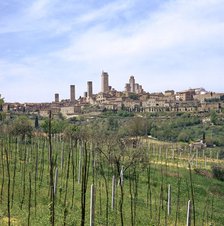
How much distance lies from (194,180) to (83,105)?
97090 mm

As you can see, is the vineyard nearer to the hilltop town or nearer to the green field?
the green field

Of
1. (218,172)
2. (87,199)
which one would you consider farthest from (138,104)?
(87,199)

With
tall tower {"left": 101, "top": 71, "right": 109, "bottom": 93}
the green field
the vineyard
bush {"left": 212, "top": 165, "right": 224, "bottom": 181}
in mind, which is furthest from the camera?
tall tower {"left": 101, "top": 71, "right": 109, "bottom": 93}

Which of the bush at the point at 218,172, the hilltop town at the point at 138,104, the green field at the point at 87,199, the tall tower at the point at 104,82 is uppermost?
the tall tower at the point at 104,82

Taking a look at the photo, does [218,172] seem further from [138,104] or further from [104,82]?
[104,82]

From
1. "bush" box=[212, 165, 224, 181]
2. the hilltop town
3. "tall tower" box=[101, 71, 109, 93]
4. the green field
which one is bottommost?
"bush" box=[212, 165, 224, 181]

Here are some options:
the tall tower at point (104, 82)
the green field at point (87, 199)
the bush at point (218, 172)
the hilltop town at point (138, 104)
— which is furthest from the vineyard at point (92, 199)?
the tall tower at point (104, 82)

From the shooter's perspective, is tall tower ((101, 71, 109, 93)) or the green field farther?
tall tower ((101, 71, 109, 93))

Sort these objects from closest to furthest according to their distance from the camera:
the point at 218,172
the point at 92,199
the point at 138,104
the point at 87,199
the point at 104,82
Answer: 1. the point at 92,199
2. the point at 87,199
3. the point at 218,172
4. the point at 138,104
5. the point at 104,82

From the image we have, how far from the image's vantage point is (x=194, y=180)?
23891mm

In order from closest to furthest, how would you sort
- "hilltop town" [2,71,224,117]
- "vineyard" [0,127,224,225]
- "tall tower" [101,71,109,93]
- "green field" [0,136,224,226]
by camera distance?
"vineyard" [0,127,224,225]
"green field" [0,136,224,226]
"hilltop town" [2,71,224,117]
"tall tower" [101,71,109,93]

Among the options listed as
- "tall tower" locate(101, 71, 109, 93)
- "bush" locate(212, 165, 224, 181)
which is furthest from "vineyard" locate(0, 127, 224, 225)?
"tall tower" locate(101, 71, 109, 93)

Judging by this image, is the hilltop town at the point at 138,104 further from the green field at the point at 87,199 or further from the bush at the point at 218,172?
the green field at the point at 87,199

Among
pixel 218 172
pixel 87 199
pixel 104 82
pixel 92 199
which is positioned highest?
pixel 104 82
